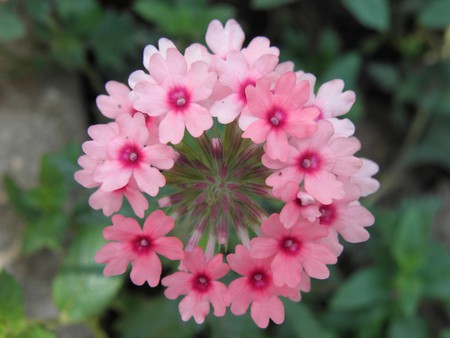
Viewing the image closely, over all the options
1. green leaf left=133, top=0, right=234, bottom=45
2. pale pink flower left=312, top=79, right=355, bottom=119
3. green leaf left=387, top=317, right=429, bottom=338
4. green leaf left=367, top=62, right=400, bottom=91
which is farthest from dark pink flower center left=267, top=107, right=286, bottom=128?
green leaf left=367, top=62, right=400, bottom=91

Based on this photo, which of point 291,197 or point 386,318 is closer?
point 291,197

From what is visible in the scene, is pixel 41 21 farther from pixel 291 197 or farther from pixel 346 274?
pixel 346 274

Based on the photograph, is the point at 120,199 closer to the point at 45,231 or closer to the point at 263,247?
the point at 263,247

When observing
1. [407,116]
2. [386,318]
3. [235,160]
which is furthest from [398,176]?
[235,160]

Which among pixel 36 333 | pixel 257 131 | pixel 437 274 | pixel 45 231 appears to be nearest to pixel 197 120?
pixel 257 131

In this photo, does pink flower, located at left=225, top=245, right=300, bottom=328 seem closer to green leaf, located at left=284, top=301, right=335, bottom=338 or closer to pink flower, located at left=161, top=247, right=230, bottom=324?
pink flower, located at left=161, top=247, right=230, bottom=324
